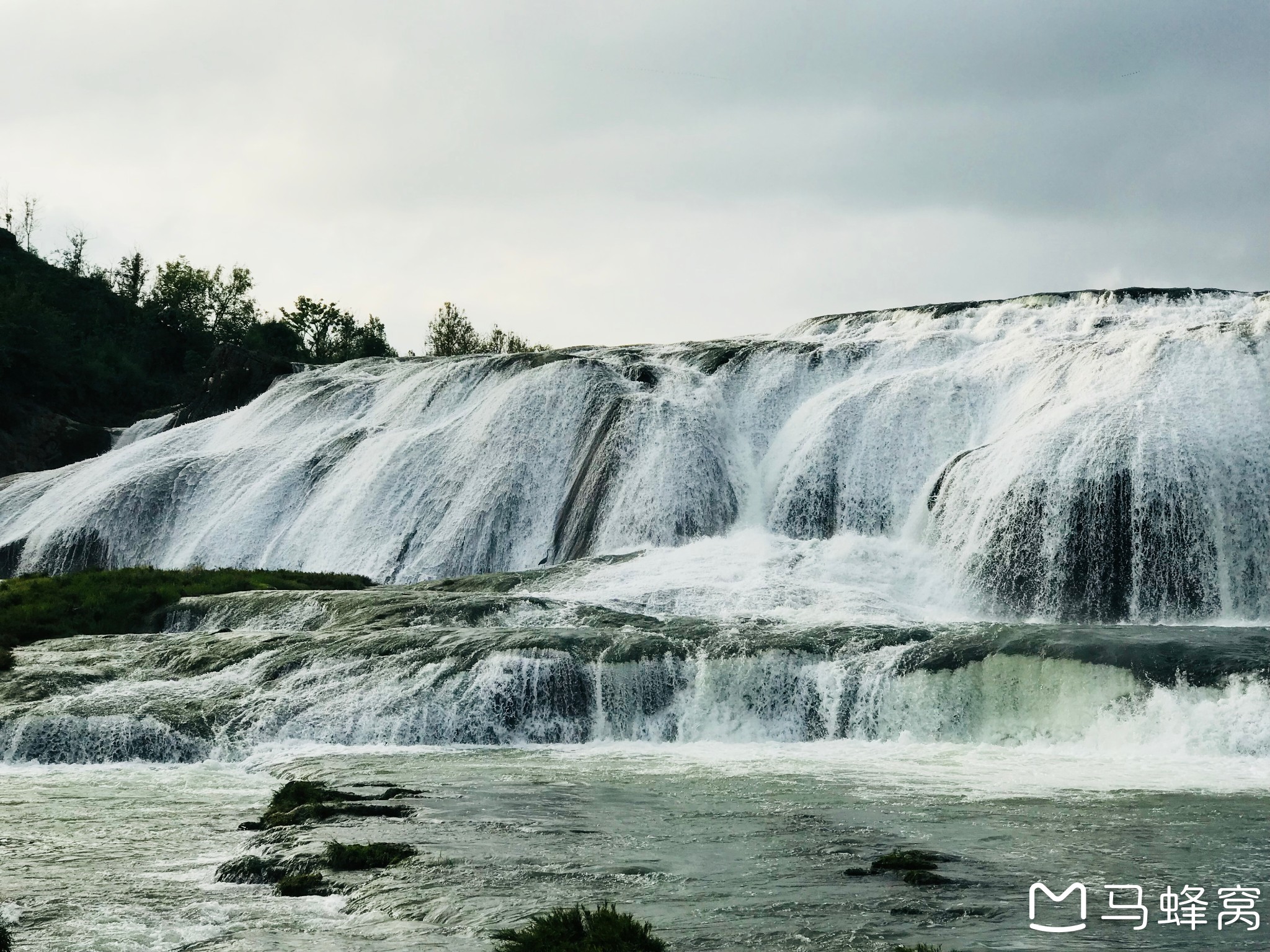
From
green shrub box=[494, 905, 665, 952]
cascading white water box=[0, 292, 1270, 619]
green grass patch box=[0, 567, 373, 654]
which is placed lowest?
green shrub box=[494, 905, 665, 952]

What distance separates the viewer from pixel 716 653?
22.3 m

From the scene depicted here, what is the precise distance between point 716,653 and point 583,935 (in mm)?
13720

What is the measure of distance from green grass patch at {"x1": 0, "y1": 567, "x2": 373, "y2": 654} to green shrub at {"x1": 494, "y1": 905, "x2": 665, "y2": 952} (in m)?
22.3

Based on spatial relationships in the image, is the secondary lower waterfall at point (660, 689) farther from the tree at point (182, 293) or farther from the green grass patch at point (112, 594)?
the tree at point (182, 293)

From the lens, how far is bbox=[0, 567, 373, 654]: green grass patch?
31516 mm

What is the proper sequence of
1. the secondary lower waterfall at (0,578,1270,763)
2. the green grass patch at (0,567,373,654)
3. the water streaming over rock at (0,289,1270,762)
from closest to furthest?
the secondary lower waterfall at (0,578,1270,763) < the water streaming over rock at (0,289,1270,762) < the green grass patch at (0,567,373,654)

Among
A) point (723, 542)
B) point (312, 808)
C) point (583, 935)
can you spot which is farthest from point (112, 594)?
point (583, 935)

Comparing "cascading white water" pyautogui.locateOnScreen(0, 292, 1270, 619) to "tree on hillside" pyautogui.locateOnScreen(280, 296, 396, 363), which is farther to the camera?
"tree on hillside" pyautogui.locateOnScreen(280, 296, 396, 363)

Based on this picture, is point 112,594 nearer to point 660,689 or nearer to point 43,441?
point 660,689

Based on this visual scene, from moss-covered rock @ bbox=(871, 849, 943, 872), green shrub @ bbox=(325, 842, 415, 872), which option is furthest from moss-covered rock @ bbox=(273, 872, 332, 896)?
moss-covered rock @ bbox=(871, 849, 943, 872)

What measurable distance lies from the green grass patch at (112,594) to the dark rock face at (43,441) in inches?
1363

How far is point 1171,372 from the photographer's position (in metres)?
32.2

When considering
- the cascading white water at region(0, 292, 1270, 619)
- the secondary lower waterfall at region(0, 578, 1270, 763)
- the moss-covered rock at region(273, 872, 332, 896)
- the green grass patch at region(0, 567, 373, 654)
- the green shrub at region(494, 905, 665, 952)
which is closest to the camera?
the green shrub at region(494, 905, 665, 952)

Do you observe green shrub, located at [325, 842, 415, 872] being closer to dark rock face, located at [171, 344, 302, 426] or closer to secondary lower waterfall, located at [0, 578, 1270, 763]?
secondary lower waterfall, located at [0, 578, 1270, 763]
